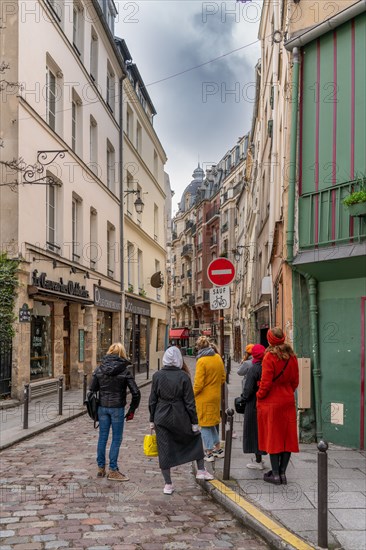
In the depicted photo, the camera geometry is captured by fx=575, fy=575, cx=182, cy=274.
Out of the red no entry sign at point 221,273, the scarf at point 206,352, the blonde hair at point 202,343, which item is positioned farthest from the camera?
the red no entry sign at point 221,273

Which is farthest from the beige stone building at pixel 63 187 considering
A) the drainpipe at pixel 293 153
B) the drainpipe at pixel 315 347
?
the drainpipe at pixel 315 347

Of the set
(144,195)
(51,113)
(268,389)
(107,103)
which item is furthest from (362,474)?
(144,195)

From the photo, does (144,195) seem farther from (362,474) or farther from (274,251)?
(362,474)

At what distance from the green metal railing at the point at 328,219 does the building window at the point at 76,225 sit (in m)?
11.4

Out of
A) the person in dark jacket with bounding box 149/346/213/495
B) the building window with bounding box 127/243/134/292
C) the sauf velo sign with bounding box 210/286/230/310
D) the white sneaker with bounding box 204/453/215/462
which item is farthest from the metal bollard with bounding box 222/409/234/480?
the building window with bounding box 127/243/134/292

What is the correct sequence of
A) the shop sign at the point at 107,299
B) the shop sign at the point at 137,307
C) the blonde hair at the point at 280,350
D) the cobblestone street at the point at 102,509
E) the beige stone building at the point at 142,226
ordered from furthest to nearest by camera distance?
the beige stone building at the point at 142,226 → the shop sign at the point at 137,307 → the shop sign at the point at 107,299 → the blonde hair at the point at 280,350 → the cobblestone street at the point at 102,509

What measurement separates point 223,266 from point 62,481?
4.81 metres

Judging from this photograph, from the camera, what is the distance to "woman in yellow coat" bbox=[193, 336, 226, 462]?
777 cm

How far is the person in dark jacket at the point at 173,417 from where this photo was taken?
651cm

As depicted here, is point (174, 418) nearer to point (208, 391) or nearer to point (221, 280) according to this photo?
point (208, 391)

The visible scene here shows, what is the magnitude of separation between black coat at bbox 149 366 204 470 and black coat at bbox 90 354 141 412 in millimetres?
589

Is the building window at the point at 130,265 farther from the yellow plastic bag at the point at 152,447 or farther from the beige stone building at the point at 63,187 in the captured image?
the yellow plastic bag at the point at 152,447

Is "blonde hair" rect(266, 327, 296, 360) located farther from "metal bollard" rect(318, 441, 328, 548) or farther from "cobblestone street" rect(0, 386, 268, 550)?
"metal bollard" rect(318, 441, 328, 548)

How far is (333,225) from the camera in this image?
854cm
